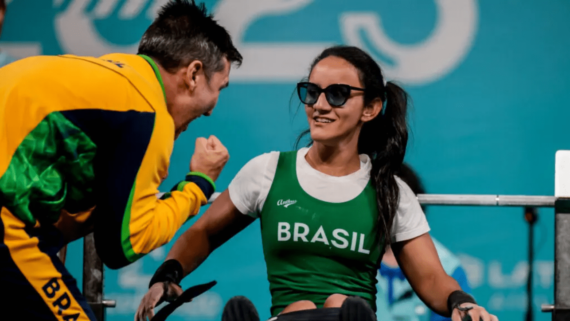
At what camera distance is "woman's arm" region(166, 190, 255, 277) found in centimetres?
221

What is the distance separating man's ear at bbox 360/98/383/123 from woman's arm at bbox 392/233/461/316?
1.35 feet

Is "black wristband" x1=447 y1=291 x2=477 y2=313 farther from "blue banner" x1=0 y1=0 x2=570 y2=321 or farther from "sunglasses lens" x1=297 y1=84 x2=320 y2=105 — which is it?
"blue banner" x1=0 y1=0 x2=570 y2=321

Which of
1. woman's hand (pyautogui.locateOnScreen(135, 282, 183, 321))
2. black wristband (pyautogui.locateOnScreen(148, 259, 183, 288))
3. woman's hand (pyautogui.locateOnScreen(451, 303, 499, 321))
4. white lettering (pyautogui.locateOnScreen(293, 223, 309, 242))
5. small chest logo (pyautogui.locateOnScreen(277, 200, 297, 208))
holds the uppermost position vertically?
small chest logo (pyautogui.locateOnScreen(277, 200, 297, 208))

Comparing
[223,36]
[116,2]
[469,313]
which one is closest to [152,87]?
[223,36]

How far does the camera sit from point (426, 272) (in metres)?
2.13

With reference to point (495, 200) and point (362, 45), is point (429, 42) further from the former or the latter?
point (495, 200)

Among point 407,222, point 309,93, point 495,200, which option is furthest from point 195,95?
point 495,200

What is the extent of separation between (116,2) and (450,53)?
5.90 feet

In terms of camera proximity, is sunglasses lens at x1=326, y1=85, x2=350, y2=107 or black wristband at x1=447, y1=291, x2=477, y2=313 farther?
sunglasses lens at x1=326, y1=85, x2=350, y2=107

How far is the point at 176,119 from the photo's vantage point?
2023 millimetres

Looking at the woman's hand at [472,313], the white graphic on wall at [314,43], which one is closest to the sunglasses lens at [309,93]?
the woman's hand at [472,313]

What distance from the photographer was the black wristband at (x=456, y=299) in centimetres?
194

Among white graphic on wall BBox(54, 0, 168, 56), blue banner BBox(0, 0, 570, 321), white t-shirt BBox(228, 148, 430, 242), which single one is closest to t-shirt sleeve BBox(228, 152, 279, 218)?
white t-shirt BBox(228, 148, 430, 242)

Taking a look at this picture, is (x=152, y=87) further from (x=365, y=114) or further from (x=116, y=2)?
(x=116, y=2)
